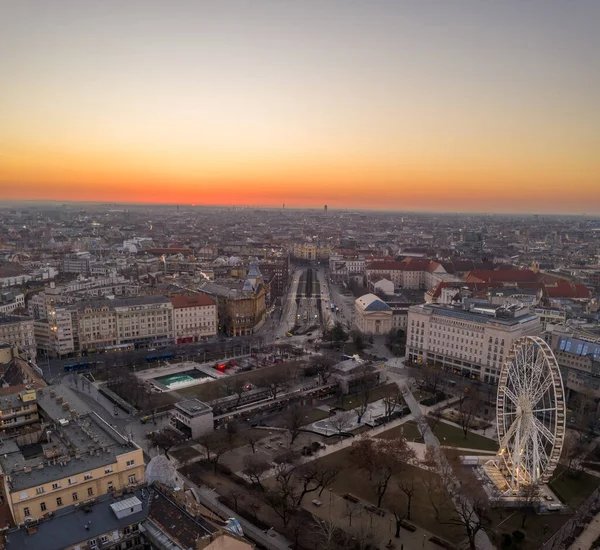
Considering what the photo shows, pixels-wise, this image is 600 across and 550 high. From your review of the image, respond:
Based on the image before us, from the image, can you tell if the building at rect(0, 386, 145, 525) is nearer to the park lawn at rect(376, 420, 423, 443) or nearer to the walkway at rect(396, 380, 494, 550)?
the walkway at rect(396, 380, 494, 550)

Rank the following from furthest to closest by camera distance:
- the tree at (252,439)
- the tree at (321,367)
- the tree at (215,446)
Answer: the tree at (321,367) < the tree at (252,439) < the tree at (215,446)

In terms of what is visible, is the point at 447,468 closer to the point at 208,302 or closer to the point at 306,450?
the point at 306,450

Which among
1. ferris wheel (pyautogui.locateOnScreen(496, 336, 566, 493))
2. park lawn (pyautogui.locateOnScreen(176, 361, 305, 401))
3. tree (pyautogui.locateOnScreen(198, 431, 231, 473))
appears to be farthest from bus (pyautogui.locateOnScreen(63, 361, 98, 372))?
ferris wheel (pyautogui.locateOnScreen(496, 336, 566, 493))

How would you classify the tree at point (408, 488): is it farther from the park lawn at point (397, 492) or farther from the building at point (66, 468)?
the building at point (66, 468)

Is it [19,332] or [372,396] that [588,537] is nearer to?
[372,396]

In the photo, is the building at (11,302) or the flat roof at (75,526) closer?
the flat roof at (75,526)

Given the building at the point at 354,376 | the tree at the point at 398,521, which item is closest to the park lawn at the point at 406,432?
the building at the point at 354,376
